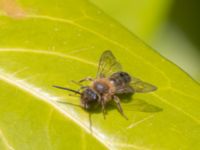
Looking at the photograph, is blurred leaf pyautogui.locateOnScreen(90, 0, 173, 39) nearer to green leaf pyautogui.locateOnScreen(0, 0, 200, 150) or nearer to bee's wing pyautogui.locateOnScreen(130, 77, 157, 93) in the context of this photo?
green leaf pyautogui.locateOnScreen(0, 0, 200, 150)

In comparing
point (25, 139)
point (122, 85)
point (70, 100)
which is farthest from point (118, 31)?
point (25, 139)

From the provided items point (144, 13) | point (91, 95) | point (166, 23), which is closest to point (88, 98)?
point (91, 95)

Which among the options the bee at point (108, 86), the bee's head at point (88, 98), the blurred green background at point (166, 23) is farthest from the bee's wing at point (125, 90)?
the blurred green background at point (166, 23)

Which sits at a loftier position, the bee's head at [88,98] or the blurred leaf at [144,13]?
the blurred leaf at [144,13]

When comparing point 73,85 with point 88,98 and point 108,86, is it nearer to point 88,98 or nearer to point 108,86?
point 88,98

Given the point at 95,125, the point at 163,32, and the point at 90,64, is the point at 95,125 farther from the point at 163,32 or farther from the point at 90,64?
the point at 163,32

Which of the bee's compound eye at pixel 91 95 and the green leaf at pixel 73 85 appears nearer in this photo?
the green leaf at pixel 73 85

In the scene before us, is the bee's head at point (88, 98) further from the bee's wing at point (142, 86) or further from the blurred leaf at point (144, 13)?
the blurred leaf at point (144, 13)
